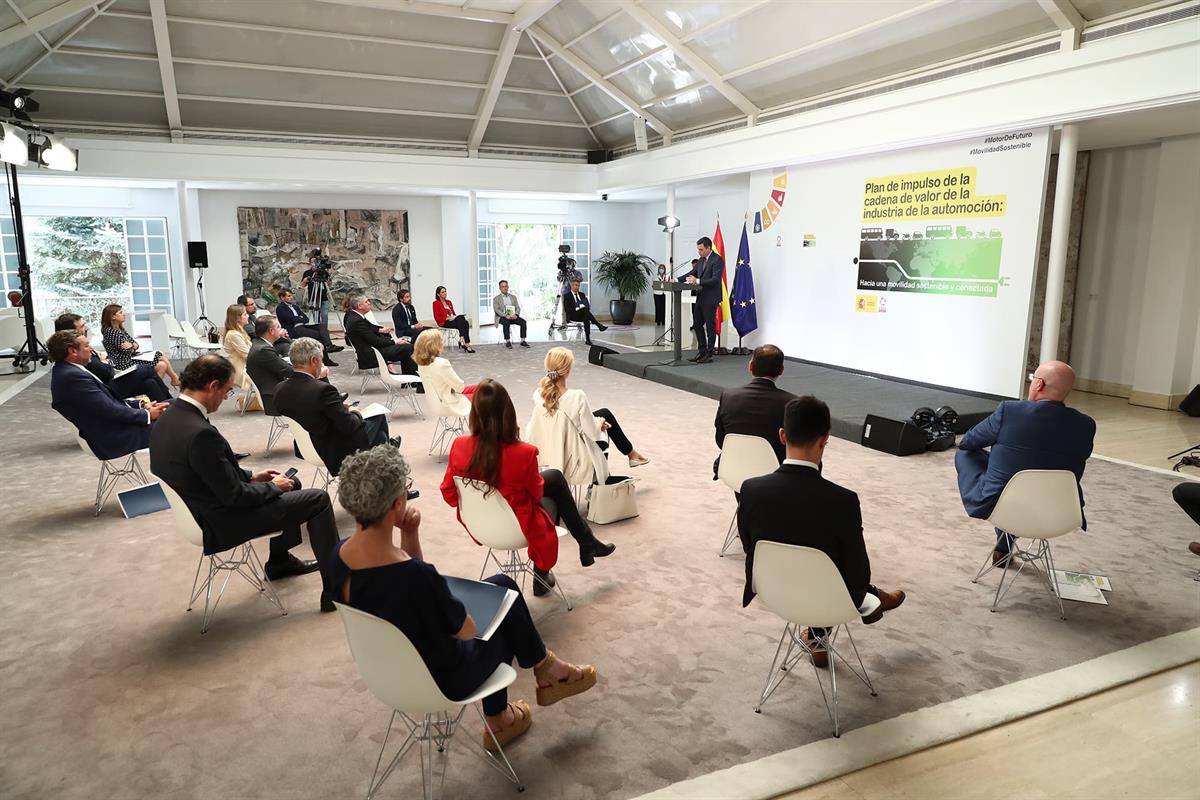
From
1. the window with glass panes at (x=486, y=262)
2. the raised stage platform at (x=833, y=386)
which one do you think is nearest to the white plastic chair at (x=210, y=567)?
the raised stage platform at (x=833, y=386)

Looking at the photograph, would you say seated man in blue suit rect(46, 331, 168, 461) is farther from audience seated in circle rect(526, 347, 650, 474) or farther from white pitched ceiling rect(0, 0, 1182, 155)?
white pitched ceiling rect(0, 0, 1182, 155)

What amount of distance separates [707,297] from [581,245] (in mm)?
8720

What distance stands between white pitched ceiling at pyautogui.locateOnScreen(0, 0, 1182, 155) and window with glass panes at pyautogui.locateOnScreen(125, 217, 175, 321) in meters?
3.14

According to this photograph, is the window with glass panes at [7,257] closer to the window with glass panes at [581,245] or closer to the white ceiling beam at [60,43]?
the white ceiling beam at [60,43]

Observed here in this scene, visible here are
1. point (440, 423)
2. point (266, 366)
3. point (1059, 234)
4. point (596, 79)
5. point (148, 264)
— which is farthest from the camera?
point (148, 264)

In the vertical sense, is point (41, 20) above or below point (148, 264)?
above

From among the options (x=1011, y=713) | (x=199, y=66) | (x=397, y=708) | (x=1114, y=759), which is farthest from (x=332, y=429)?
(x=199, y=66)

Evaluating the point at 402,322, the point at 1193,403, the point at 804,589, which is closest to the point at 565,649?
the point at 804,589

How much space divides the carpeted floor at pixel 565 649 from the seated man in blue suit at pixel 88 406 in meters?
0.53

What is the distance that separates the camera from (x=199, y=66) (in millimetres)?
12055

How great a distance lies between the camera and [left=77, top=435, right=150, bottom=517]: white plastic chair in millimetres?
5320

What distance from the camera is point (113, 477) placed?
5.94m

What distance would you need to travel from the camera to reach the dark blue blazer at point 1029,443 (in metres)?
3.79

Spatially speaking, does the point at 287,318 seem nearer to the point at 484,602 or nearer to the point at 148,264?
the point at 148,264
